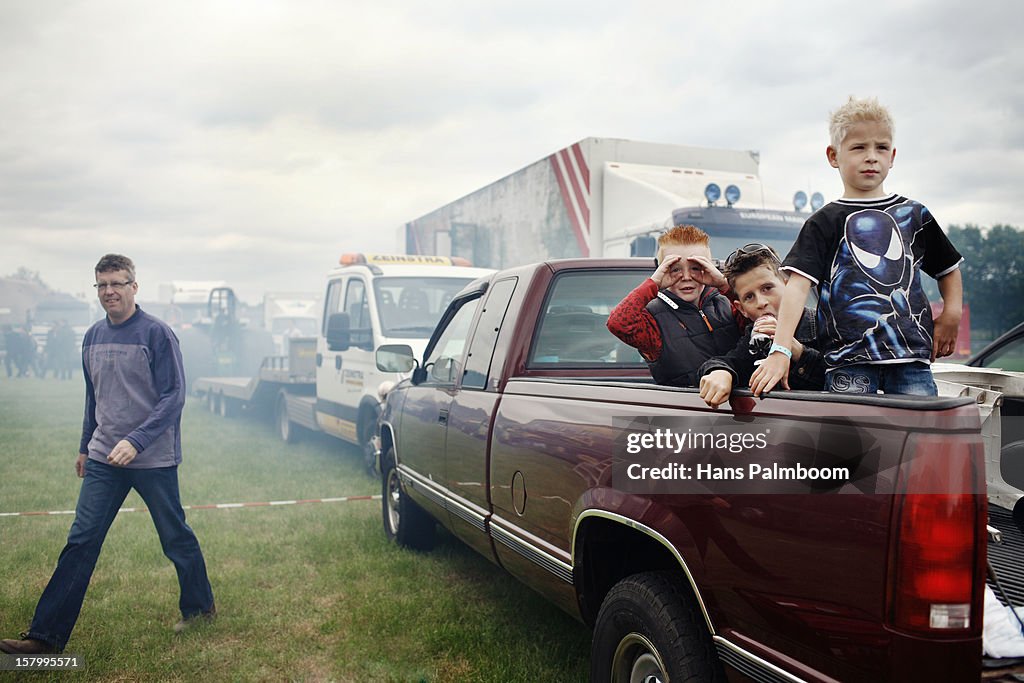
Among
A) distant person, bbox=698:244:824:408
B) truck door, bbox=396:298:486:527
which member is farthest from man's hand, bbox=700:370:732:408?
truck door, bbox=396:298:486:527

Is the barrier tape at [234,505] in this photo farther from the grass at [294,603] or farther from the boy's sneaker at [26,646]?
the boy's sneaker at [26,646]

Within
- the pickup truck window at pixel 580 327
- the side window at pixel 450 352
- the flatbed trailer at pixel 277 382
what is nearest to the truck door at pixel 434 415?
the side window at pixel 450 352

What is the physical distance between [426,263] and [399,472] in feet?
15.9

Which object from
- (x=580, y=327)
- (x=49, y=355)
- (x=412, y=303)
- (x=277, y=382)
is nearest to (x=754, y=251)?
(x=580, y=327)

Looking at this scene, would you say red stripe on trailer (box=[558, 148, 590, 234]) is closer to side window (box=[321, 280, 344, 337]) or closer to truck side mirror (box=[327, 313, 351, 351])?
side window (box=[321, 280, 344, 337])

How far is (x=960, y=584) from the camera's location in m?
1.80

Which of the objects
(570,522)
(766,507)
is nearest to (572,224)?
(570,522)

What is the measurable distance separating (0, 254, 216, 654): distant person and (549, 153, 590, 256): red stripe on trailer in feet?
22.9

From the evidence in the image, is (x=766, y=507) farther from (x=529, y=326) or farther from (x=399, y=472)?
(x=399, y=472)

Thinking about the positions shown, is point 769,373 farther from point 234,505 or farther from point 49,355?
point 49,355

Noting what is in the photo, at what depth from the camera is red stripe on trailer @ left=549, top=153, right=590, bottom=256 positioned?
11.0m

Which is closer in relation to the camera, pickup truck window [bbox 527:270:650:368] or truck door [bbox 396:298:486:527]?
pickup truck window [bbox 527:270:650:368]

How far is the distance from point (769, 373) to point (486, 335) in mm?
2262

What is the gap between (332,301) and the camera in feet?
33.3
